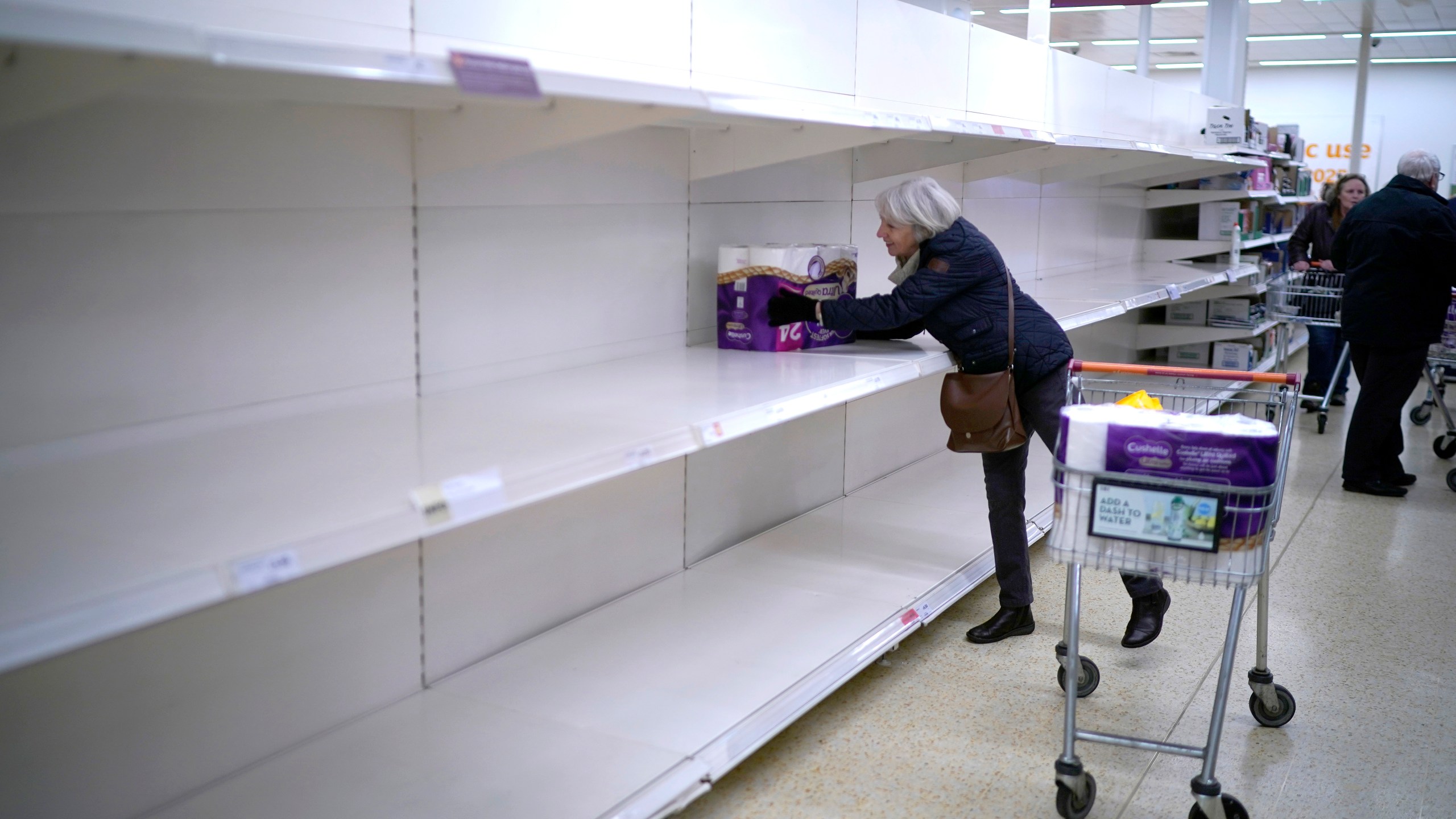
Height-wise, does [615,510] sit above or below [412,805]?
above

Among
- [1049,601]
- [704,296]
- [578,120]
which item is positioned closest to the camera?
[578,120]

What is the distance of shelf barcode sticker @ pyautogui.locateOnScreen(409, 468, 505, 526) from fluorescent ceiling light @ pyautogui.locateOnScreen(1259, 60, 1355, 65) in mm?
17251

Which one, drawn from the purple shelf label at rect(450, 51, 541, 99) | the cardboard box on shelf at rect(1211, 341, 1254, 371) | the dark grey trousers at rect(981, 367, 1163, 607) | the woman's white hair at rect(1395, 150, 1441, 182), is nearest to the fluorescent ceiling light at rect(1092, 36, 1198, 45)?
the cardboard box on shelf at rect(1211, 341, 1254, 371)

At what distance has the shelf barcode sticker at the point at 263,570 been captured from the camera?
53.7 inches

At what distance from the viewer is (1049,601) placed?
13.0 ft

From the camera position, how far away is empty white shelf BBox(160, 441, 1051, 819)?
7.13 ft

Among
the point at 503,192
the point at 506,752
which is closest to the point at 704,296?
the point at 503,192

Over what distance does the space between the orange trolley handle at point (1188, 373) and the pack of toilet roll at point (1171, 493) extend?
30cm

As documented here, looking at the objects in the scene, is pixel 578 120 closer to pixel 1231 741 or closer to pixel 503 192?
pixel 503 192

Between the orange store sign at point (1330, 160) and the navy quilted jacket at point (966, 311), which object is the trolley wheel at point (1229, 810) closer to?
the navy quilted jacket at point (966, 311)

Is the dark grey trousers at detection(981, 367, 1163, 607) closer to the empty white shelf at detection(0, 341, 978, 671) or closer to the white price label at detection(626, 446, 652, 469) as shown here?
the empty white shelf at detection(0, 341, 978, 671)

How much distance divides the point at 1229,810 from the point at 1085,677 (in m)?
0.69

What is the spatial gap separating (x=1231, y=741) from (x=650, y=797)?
166cm

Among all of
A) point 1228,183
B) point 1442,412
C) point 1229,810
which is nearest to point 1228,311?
point 1228,183
